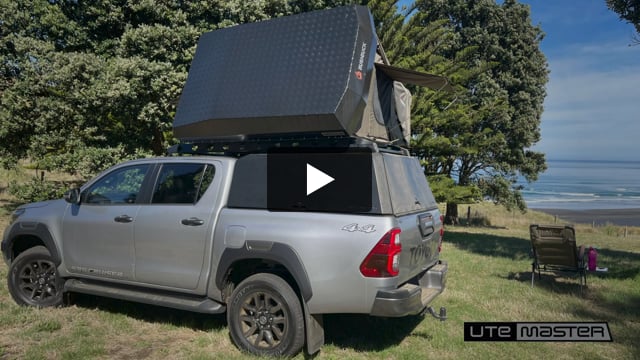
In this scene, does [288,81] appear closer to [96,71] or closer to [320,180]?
[320,180]

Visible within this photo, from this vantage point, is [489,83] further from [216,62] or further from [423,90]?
[216,62]

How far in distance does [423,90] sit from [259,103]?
1554 centimetres

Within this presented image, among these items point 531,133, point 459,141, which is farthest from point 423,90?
point 531,133

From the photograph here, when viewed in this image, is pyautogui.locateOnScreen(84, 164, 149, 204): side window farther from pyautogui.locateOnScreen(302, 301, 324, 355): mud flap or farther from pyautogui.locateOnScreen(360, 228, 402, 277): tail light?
pyautogui.locateOnScreen(360, 228, 402, 277): tail light

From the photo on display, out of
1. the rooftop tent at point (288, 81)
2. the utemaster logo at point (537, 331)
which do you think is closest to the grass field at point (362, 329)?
the utemaster logo at point (537, 331)

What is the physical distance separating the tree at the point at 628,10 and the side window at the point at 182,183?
1110cm

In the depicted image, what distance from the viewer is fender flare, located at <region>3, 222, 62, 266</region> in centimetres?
574

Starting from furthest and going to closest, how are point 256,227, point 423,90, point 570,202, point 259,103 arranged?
point 570,202, point 423,90, point 259,103, point 256,227

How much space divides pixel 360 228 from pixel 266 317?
1.36 meters

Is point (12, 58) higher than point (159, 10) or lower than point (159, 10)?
lower

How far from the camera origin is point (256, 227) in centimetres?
459

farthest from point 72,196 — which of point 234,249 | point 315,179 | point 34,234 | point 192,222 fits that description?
point 315,179

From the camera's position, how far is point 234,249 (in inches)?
183

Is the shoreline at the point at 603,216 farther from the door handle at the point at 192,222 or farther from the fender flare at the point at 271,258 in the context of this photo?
the door handle at the point at 192,222
